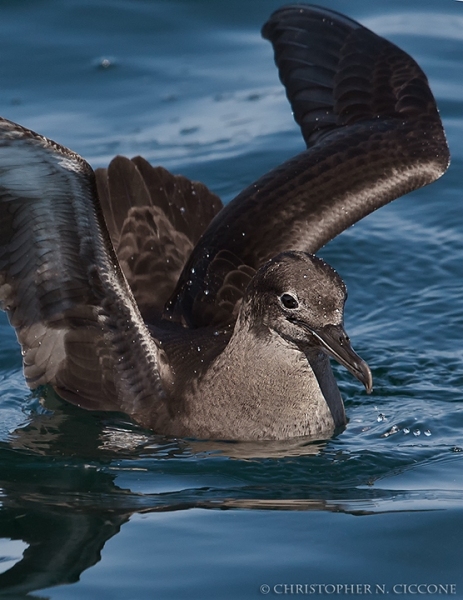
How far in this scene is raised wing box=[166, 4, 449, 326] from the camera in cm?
794

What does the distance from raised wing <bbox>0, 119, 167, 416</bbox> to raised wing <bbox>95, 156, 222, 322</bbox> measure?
2.77ft

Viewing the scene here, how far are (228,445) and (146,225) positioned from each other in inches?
76.4

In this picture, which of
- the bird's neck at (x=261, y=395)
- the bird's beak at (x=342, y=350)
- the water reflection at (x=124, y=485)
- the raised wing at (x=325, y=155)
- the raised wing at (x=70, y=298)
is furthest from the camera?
the raised wing at (x=325, y=155)

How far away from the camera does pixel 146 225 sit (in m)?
8.30

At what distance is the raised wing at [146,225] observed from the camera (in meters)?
8.24

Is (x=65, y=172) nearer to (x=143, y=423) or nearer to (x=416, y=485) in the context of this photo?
(x=143, y=423)

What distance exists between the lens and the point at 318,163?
8250 millimetres

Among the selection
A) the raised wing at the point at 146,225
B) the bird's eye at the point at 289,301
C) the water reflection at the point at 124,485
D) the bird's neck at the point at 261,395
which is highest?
the raised wing at the point at 146,225

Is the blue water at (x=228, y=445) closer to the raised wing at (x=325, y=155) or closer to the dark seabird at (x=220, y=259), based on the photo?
the dark seabird at (x=220, y=259)

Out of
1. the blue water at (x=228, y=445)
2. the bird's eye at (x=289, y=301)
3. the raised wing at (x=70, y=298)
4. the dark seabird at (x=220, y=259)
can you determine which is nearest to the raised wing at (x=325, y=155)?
the dark seabird at (x=220, y=259)

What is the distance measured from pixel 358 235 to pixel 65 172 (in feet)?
14.7

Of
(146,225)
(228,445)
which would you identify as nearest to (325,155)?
(146,225)

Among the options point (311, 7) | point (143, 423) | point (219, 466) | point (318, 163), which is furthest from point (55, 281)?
point (311, 7)

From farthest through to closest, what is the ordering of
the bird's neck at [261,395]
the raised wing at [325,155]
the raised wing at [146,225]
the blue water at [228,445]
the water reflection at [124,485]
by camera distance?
the raised wing at [146,225] < the raised wing at [325,155] < the bird's neck at [261,395] < the water reflection at [124,485] < the blue water at [228,445]
